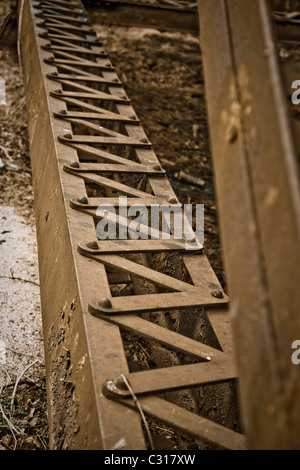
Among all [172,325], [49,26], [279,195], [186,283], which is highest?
[49,26]

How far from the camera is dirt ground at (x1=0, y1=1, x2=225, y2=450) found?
101 inches

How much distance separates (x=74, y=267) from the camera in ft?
7.50

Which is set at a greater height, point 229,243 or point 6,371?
point 229,243

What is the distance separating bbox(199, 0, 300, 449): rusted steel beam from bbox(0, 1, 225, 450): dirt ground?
5.63 ft

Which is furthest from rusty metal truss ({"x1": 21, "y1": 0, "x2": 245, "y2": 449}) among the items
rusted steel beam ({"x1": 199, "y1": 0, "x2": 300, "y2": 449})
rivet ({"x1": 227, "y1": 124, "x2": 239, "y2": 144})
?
rivet ({"x1": 227, "y1": 124, "x2": 239, "y2": 144})

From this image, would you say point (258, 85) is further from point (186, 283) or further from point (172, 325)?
point (172, 325)

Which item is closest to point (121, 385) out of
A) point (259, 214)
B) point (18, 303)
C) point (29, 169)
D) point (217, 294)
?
point (217, 294)

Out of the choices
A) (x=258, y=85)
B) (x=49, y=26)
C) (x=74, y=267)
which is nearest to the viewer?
(x=258, y=85)

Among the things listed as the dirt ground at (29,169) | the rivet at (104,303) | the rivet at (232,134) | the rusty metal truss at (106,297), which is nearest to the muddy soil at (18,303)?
the dirt ground at (29,169)

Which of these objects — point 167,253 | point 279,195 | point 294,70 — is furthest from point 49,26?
point 279,195

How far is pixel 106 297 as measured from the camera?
213 cm

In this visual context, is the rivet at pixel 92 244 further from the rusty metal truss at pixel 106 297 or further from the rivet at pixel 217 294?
the rivet at pixel 217 294

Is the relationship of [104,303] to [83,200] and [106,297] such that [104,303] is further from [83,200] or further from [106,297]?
[83,200]

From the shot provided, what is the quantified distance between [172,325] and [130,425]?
103 cm
